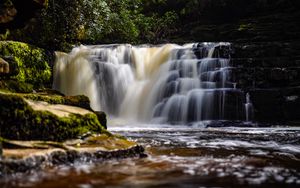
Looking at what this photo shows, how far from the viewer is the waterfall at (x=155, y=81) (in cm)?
1330

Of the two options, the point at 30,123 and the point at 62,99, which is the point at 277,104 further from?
the point at 30,123

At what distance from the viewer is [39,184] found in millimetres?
3354

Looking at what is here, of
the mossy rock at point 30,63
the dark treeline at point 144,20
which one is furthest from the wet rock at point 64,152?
the dark treeline at point 144,20

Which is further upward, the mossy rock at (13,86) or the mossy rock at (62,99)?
the mossy rock at (13,86)

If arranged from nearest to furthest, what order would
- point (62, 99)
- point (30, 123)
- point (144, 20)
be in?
point (30, 123) < point (62, 99) < point (144, 20)

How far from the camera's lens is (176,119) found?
43.2 feet

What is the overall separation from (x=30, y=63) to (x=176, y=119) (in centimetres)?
546

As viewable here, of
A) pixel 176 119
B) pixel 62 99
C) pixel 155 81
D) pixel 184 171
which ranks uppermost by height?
pixel 155 81

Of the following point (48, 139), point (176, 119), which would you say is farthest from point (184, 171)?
point (176, 119)

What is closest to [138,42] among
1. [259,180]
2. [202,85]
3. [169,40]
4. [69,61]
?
[169,40]

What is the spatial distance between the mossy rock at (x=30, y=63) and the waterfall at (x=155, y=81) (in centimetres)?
102

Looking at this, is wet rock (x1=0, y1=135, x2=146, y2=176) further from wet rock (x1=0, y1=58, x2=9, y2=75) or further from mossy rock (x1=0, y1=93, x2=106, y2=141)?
wet rock (x1=0, y1=58, x2=9, y2=75)

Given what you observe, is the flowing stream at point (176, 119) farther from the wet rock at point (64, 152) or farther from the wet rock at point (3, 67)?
the wet rock at point (3, 67)

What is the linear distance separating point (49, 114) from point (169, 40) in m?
17.4
